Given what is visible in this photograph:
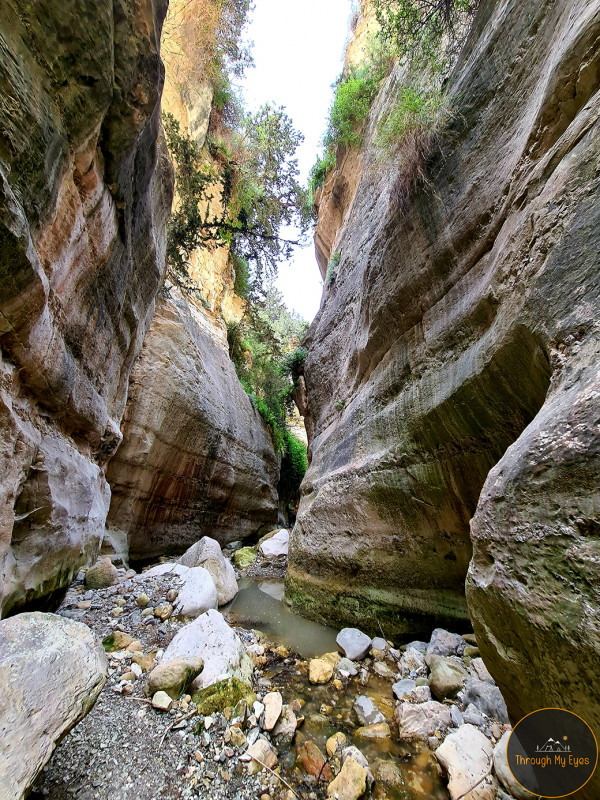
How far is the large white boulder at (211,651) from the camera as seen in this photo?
120 inches

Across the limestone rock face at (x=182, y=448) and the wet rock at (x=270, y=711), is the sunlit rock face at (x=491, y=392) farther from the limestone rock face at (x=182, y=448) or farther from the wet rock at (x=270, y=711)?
the limestone rock face at (x=182, y=448)

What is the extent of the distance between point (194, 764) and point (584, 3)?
6.35m

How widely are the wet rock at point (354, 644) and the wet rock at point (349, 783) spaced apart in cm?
194

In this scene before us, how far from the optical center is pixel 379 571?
5.04 metres

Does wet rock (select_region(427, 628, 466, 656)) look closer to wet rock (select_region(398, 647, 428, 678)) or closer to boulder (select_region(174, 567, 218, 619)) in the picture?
wet rock (select_region(398, 647, 428, 678))

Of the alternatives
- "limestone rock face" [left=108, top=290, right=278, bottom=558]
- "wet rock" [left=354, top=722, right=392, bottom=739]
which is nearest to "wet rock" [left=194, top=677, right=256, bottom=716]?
"wet rock" [left=354, top=722, right=392, bottom=739]

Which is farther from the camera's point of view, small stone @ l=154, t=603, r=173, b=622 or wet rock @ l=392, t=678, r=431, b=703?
small stone @ l=154, t=603, r=173, b=622

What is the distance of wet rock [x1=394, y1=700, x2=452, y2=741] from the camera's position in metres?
2.81

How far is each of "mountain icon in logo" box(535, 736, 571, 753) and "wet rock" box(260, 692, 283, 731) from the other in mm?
2005

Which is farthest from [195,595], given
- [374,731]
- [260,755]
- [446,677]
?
[446,677]

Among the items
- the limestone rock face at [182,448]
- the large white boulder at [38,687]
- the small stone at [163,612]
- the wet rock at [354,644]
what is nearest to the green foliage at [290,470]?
the limestone rock face at [182,448]

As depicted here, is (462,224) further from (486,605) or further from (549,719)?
(549,719)

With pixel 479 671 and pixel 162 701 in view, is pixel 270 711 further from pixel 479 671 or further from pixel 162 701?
pixel 479 671

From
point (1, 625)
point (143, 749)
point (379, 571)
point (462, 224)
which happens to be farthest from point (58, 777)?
point (462, 224)
